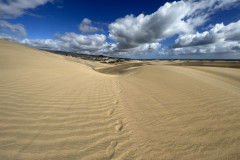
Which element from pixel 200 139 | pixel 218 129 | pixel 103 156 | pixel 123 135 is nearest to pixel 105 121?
pixel 123 135

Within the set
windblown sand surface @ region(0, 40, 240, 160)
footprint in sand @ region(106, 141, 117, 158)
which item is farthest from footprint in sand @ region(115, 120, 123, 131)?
footprint in sand @ region(106, 141, 117, 158)

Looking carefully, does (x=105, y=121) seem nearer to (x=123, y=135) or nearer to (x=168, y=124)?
(x=123, y=135)

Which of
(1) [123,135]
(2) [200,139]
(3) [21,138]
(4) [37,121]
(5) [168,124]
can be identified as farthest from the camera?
(5) [168,124]

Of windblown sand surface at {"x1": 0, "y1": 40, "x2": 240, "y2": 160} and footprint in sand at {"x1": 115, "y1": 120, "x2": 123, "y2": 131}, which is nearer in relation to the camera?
windblown sand surface at {"x1": 0, "y1": 40, "x2": 240, "y2": 160}

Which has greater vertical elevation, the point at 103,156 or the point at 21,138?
the point at 21,138

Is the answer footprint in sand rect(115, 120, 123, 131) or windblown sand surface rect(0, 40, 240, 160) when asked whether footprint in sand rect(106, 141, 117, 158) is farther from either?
footprint in sand rect(115, 120, 123, 131)

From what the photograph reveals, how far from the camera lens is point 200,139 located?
2.16 meters

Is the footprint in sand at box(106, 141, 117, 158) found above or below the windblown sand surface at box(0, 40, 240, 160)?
below

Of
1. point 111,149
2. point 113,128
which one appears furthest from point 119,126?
point 111,149

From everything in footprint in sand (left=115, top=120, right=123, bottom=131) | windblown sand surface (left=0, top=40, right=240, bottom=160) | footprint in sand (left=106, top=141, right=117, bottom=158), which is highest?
windblown sand surface (left=0, top=40, right=240, bottom=160)

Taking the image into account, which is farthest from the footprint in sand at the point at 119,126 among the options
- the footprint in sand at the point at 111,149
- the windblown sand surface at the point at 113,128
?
the footprint in sand at the point at 111,149

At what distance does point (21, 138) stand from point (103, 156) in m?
1.64

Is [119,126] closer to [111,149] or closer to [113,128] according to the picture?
[113,128]

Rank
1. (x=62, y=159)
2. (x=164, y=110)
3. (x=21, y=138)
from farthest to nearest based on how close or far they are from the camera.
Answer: (x=164, y=110)
(x=21, y=138)
(x=62, y=159)
